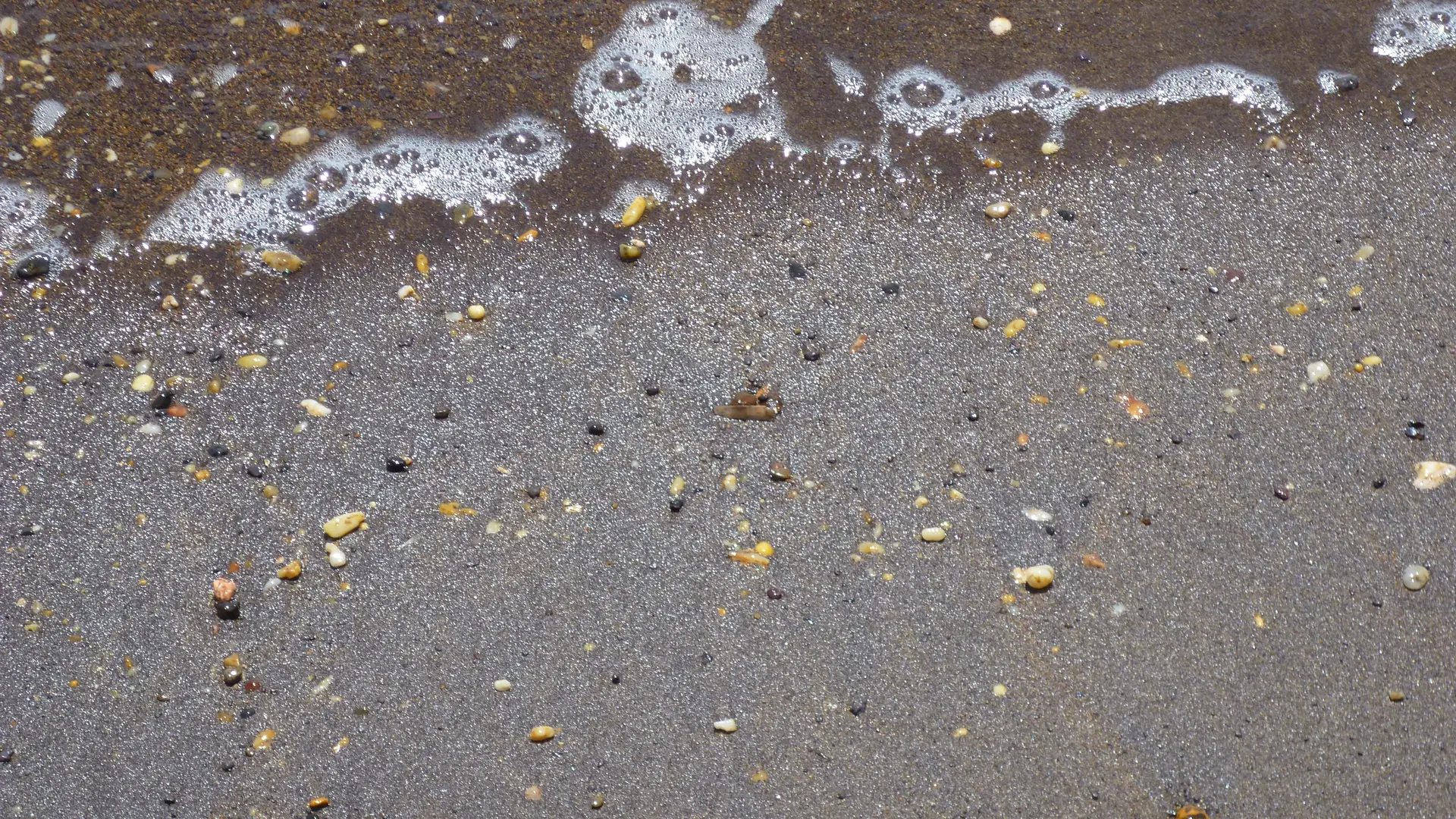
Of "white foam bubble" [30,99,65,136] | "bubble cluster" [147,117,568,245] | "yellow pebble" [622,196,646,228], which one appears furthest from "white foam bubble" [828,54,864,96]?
"white foam bubble" [30,99,65,136]

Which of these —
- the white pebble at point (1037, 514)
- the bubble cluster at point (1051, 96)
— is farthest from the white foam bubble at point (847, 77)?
the white pebble at point (1037, 514)

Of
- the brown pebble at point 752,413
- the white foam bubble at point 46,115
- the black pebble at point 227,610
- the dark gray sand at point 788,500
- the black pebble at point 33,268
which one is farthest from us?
the white foam bubble at point 46,115

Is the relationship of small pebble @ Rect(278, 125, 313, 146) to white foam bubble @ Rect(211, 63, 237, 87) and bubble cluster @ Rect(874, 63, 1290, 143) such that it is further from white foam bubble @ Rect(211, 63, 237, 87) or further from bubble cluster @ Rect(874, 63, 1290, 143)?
bubble cluster @ Rect(874, 63, 1290, 143)

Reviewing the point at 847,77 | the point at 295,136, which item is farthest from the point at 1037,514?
the point at 295,136

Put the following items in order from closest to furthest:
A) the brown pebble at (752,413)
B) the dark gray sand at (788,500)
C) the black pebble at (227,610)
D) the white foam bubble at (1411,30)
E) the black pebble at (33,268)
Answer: the dark gray sand at (788,500)
the black pebble at (227,610)
the brown pebble at (752,413)
the black pebble at (33,268)
the white foam bubble at (1411,30)

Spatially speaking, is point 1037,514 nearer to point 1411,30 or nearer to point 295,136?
point 1411,30

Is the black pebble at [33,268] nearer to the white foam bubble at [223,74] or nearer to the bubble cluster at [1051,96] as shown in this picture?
the white foam bubble at [223,74]

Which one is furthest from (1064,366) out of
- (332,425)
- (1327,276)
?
(332,425)
